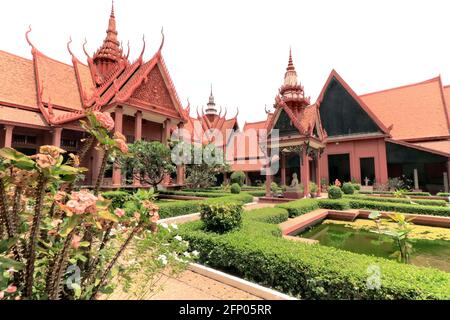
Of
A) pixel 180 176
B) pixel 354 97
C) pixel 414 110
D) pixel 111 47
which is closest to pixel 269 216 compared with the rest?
pixel 180 176

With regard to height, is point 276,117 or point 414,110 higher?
point 414,110

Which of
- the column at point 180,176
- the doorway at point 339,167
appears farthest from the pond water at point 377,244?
the doorway at point 339,167

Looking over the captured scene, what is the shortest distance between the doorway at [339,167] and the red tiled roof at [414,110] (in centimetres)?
403

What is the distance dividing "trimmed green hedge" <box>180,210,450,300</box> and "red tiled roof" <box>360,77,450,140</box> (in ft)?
61.6

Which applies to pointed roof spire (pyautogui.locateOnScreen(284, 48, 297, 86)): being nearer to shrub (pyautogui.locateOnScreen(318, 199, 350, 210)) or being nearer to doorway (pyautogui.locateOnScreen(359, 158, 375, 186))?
doorway (pyautogui.locateOnScreen(359, 158, 375, 186))

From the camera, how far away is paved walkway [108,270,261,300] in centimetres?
281

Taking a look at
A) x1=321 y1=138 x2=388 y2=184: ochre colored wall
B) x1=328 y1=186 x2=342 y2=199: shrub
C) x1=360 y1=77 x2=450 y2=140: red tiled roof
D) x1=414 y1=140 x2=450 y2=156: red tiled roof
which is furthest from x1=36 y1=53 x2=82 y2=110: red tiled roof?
x1=414 y1=140 x2=450 y2=156: red tiled roof

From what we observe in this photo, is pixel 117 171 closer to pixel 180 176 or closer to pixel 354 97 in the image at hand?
pixel 180 176

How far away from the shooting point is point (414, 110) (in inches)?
725

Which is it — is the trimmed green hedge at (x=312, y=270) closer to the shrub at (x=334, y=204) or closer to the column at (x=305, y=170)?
the shrub at (x=334, y=204)

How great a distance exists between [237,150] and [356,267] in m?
22.3

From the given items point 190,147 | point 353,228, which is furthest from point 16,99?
point 353,228

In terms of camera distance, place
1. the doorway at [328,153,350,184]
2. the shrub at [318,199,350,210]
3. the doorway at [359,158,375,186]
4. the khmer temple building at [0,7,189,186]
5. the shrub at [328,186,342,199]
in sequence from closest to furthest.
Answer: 1. the shrub at [318,199,350,210]
2. the shrub at [328,186,342,199]
3. the khmer temple building at [0,7,189,186]
4. the doorway at [359,158,375,186]
5. the doorway at [328,153,350,184]

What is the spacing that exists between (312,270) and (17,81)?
60.3ft
